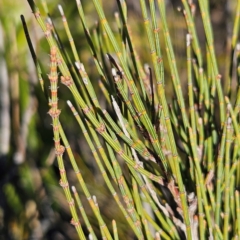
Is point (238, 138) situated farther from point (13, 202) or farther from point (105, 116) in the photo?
point (13, 202)

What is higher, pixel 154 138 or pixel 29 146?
pixel 154 138

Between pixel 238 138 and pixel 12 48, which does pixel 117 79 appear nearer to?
pixel 238 138

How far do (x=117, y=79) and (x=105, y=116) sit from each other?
5cm

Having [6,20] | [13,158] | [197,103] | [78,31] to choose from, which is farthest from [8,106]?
[197,103]

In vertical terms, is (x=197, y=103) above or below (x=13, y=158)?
above

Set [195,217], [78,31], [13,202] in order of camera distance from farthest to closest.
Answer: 1. [78,31]
2. [13,202]
3. [195,217]

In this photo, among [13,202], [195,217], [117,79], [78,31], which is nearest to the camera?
[117,79]

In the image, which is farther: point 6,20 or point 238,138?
point 6,20

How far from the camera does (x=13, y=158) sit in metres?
1.45

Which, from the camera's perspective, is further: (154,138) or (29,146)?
(29,146)

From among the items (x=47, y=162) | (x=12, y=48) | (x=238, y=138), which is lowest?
(x=47, y=162)

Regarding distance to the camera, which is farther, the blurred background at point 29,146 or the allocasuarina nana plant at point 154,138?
the blurred background at point 29,146

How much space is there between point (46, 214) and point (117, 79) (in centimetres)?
98

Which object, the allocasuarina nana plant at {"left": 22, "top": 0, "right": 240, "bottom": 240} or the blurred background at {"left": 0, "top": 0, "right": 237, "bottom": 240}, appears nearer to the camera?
the allocasuarina nana plant at {"left": 22, "top": 0, "right": 240, "bottom": 240}
